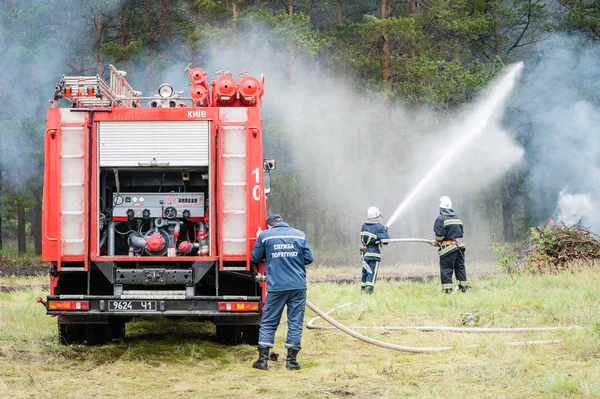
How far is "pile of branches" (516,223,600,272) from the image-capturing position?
1622 cm

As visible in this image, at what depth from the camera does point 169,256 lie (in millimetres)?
8992

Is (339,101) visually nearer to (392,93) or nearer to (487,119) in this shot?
(392,93)

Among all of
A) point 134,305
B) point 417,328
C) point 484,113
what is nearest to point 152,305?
point 134,305

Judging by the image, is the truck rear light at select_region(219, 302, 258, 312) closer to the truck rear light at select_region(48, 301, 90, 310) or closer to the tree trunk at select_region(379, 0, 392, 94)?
the truck rear light at select_region(48, 301, 90, 310)

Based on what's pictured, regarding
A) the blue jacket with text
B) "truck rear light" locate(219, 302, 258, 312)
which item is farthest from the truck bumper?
the blue jacket with text

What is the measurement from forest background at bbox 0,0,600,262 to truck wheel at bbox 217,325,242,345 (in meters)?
17.6

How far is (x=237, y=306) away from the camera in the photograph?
8.67m

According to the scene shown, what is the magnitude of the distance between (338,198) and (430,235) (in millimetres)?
4622

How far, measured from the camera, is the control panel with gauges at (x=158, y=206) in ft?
30.0

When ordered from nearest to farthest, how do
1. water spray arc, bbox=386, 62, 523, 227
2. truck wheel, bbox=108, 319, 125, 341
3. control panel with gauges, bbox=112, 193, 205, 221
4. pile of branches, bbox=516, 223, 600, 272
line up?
control panel with gauges, bbox=112, 193, 205, 221
truck wheel, bbox=108, 319, 125, 341
pile of branches, bbox=516, 223, 600, 272
water spray arc, bbox=386, 62, 523, 227

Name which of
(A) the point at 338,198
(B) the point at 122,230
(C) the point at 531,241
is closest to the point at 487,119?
(A) the point at 338,198

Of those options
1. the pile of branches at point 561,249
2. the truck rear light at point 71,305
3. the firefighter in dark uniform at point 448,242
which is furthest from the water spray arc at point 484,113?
the truck rear light at point 71,305

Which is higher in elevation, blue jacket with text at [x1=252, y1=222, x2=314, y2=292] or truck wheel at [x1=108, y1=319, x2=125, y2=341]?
blue jacket with text at [x1=252, y1=222, x2=314, y2=292]

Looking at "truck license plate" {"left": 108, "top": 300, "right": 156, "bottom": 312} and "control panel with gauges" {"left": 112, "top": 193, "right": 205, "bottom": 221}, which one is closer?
"truck license plate" {"left": 108, "top": 300, "right": 156, "bottom": 312}
